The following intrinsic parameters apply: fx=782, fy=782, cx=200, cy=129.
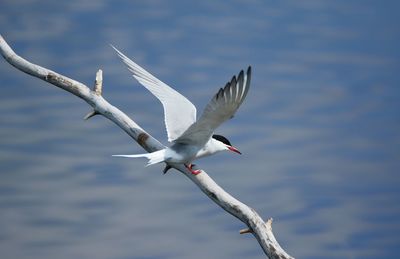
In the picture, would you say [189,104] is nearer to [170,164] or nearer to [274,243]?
[170,164]

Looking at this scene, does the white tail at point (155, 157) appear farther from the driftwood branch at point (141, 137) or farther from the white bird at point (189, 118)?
the driftwood branch at point (141, 137)

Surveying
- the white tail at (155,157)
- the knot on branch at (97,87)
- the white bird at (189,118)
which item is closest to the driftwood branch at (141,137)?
the knot on branch at (97,87)

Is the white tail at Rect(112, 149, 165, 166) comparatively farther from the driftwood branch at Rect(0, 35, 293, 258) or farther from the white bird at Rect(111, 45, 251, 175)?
the driftwood branch at Rect(0, 35, 293, 258)

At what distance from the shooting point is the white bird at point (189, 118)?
23.2ft

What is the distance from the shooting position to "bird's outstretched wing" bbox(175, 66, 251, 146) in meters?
7.02

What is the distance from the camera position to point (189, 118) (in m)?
8.49

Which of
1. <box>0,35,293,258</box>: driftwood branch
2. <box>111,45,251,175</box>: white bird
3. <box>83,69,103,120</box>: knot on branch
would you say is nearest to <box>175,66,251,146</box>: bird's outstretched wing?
<box>111,45,251,175</box>: white bird

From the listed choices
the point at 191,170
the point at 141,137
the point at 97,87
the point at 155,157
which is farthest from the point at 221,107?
the point at 97,87

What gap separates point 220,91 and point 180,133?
133 cm

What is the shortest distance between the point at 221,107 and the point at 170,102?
1.65 m

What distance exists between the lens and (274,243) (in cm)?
727

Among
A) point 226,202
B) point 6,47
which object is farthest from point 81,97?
point 226,202

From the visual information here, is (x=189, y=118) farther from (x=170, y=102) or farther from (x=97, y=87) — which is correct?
(x=97, y=87)

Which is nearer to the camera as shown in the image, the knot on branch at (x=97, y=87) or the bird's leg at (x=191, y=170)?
the bird's leg at (x=191, y=170)
